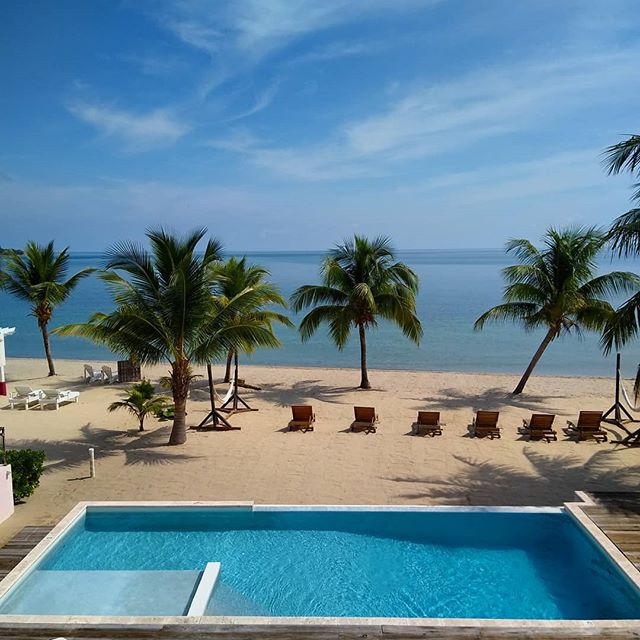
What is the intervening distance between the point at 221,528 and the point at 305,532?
1316 millimetres

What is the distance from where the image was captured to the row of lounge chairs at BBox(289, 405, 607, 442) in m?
13.0

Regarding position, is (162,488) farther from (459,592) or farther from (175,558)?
(459,592)

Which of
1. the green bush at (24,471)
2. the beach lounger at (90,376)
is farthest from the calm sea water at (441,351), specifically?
the green bush at (24,471)

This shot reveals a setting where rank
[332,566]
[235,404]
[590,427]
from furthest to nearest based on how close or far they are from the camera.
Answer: [235,404], [590,427], [332,566]

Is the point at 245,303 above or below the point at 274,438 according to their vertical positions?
above

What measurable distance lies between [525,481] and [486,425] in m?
2.98

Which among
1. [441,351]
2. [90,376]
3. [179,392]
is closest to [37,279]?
[90,376]

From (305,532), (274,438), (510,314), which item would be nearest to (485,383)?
(510,314)

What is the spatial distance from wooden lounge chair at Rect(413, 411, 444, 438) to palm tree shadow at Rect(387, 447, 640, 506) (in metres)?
1.78

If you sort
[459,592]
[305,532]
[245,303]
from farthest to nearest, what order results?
1. [245,303]
2. [305,532]
3. [459,592]

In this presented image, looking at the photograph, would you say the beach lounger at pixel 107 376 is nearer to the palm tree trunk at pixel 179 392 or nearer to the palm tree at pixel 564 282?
the palm tree trunk at pixel 179 392

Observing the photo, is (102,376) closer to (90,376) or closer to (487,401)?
(90,376)

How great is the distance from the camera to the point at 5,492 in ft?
28.9

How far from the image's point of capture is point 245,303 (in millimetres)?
12820
